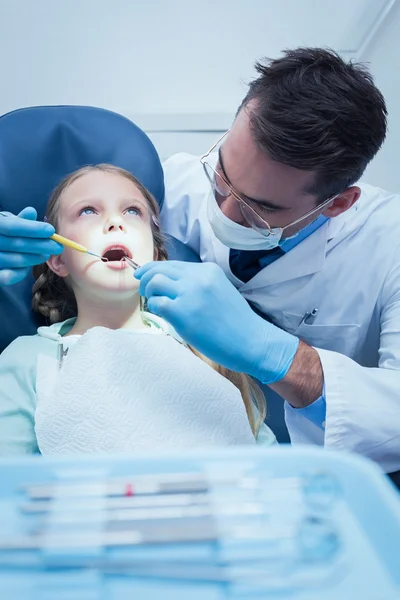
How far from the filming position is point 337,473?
0.56 meters

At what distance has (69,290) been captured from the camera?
5.22 ft

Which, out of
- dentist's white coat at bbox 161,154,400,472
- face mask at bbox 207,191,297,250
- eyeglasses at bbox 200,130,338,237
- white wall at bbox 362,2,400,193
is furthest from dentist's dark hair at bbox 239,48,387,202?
white wall at bbox 362,2,400,193

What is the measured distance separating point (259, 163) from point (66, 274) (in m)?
0.56

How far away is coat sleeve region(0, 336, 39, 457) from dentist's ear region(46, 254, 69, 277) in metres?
0.22

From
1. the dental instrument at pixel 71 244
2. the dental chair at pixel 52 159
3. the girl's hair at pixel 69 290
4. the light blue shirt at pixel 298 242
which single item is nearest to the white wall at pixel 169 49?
the dental chair at pixel 52 159

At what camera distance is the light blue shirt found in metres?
1.26

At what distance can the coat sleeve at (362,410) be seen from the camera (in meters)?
1.22

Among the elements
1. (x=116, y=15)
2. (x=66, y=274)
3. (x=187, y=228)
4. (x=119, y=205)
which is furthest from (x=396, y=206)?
(x=116, y=15)

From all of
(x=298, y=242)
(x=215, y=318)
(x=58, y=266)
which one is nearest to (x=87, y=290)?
(x=58, y=266)

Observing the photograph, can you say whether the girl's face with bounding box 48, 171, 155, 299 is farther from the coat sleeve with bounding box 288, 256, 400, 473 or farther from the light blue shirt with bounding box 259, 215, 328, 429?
the coat sleeve with bounding box 288, 256, 400, 473

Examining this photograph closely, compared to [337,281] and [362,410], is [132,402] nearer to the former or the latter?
[362,410]

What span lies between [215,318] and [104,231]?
1.20ft

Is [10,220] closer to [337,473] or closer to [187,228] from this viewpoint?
[187,228]

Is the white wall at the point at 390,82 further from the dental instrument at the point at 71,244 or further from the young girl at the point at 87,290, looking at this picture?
the dental instrument at the point at 71,244
